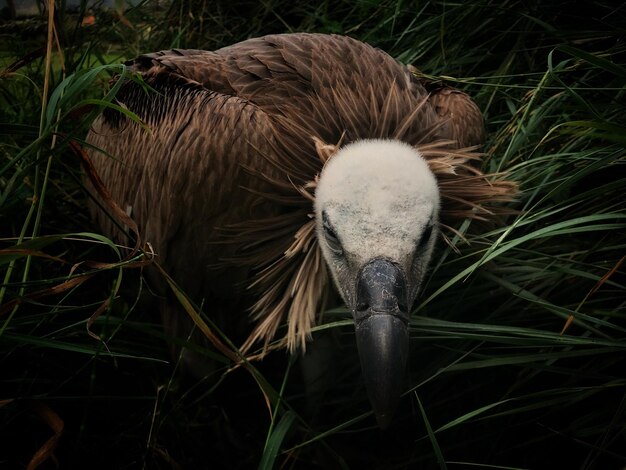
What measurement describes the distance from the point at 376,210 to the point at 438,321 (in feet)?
1.23

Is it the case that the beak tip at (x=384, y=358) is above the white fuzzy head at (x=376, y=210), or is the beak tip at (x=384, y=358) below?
below

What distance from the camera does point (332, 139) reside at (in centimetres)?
231

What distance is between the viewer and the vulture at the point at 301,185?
1.94 meters

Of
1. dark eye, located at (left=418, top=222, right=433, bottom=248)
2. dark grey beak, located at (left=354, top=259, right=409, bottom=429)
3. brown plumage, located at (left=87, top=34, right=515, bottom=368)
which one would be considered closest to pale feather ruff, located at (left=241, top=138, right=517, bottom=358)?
brown plumage, located at (left=87, top=34, right=515, bottom=368)

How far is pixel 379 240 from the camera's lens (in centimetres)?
191

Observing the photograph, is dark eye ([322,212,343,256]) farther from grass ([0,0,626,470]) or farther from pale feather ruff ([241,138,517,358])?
grass ([0,0,626,470])

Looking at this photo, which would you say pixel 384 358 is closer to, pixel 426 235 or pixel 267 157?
pixel 426 235

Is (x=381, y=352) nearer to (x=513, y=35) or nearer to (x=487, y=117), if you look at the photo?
(x=487, y=117)

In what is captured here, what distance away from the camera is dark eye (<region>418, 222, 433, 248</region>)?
2033 mm

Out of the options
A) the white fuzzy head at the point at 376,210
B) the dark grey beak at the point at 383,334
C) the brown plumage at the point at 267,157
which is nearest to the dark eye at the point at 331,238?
the white fuzzy head at the point at 376,210

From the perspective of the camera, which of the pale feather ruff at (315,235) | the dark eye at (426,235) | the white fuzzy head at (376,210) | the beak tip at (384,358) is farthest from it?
the pale feather ruff at (315,235)

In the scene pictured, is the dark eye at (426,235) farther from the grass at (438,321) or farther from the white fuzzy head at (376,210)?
the grass at (438,321)

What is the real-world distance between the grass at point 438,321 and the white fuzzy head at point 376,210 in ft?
0.47

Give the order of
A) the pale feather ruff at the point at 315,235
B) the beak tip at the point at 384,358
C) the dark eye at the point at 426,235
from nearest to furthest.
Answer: the beak tip at the point at 384,358, the dark eye at the point at 426,235, the pale feather ruff at the point at 315,235
